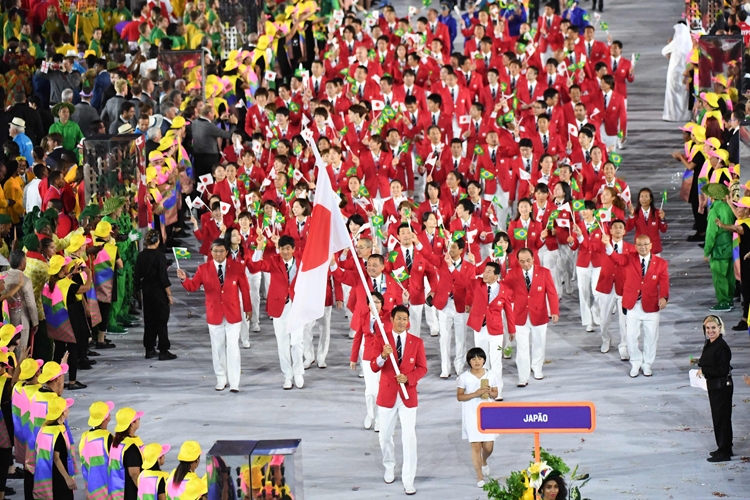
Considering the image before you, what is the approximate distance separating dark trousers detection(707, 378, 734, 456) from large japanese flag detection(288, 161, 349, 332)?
3.92 m

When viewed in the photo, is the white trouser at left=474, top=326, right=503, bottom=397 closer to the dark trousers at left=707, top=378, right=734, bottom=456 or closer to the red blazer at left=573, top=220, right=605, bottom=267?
the red blazer at left=573, top=220, right=605, bottom=267

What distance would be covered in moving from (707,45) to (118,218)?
31.8 feet

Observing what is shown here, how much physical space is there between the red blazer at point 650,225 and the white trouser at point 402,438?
5716 millimetres

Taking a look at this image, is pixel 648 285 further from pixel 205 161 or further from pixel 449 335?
pixel 205 161

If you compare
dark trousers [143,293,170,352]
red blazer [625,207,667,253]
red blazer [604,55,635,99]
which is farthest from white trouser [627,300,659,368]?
red blazer [604,55,635,99]

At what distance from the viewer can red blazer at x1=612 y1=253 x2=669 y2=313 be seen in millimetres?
16500

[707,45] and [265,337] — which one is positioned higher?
[707,45]

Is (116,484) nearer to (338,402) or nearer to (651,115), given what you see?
(338,402)

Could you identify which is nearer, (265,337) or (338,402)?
(338,402)

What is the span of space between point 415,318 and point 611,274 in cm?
241

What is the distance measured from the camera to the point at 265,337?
18.5m

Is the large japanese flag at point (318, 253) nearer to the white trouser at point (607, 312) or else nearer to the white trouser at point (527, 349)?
the white trouser at point (527, 349)

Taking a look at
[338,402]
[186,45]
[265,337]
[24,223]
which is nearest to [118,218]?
[24,223]

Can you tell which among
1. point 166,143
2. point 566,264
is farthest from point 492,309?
point 166,143
